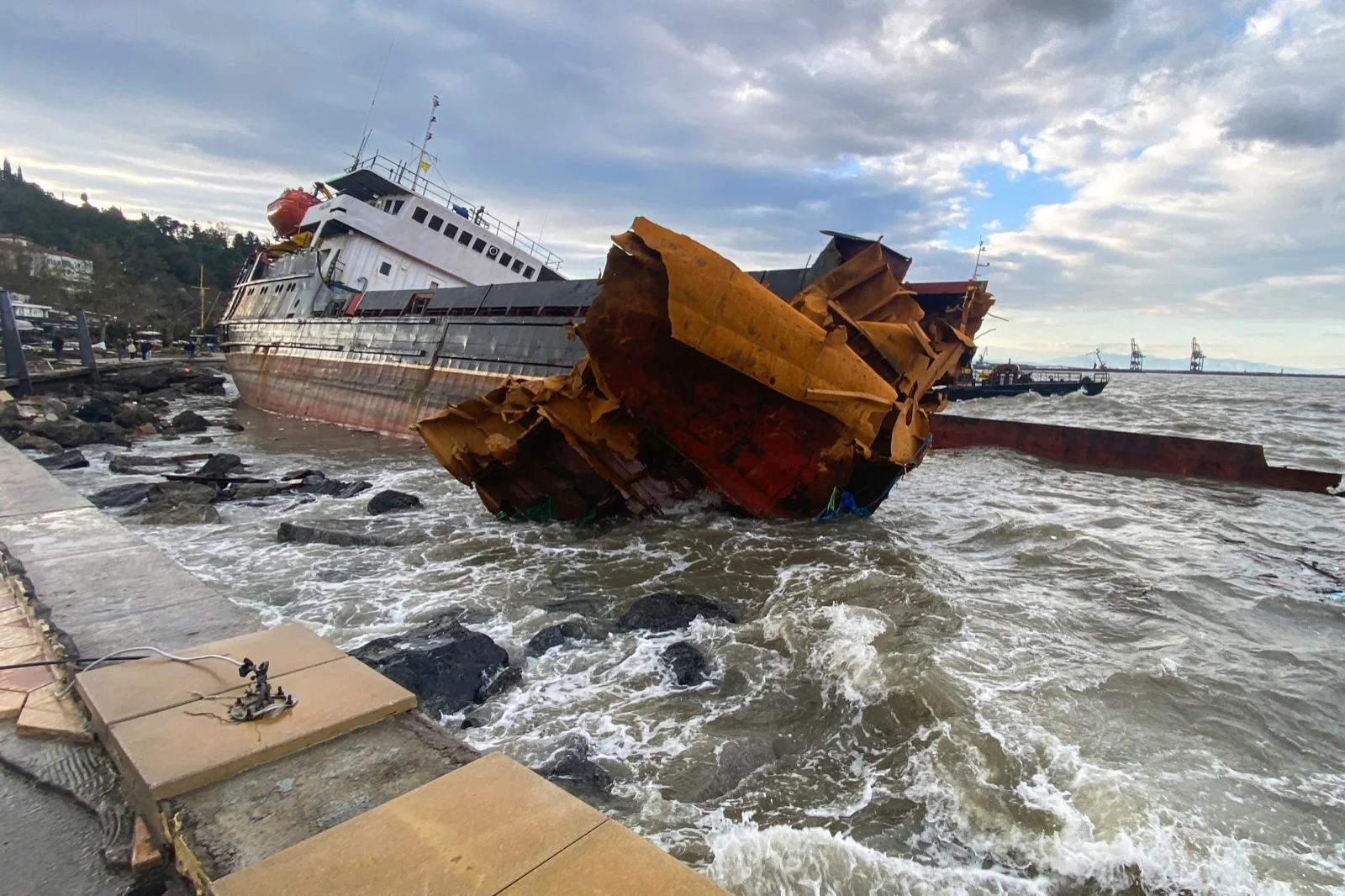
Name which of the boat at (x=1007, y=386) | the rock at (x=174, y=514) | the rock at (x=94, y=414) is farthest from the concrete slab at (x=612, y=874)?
the boat at (x=1007, y=386)

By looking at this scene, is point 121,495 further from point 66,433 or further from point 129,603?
point 129,603

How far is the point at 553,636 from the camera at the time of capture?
4.98m

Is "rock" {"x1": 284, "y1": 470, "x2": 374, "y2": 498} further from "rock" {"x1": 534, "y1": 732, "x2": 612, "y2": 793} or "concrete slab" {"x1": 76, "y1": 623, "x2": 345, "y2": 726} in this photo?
"concrete slab" {"x1": 76, "y1": 623, "x2": 345, "y2": 726}

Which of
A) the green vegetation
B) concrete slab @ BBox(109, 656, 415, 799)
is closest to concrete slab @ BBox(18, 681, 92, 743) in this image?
concrete slab @ BBox(109, 656, 415, 799)

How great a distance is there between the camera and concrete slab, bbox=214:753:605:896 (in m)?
1.48

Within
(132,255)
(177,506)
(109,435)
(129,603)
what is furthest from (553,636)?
(132,255)

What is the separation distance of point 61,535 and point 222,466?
7715mm

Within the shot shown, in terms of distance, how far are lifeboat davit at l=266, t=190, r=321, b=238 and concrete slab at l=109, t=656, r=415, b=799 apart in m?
33.9

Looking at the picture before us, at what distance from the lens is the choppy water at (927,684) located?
290 cm

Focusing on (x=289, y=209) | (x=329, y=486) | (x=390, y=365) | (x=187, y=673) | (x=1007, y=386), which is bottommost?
(x=329, y=486)

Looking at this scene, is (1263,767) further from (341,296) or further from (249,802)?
(341,296)

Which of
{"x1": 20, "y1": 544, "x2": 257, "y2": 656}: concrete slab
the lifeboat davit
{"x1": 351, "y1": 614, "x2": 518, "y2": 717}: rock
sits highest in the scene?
the lifeboat davit

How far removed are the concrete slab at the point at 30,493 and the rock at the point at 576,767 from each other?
15.8ft

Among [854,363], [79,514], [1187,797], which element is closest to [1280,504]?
[854,363]
